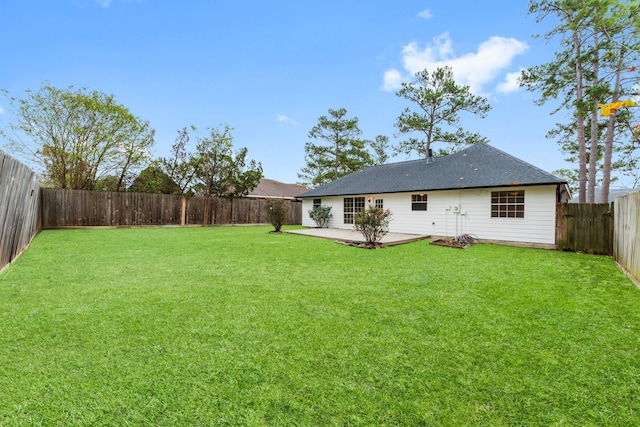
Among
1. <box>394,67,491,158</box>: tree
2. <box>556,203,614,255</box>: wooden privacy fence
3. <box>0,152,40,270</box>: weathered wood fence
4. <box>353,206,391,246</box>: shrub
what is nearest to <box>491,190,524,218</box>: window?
<box>556,203,614,255</box>: wooden privacy fence

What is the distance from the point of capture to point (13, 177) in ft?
16.2

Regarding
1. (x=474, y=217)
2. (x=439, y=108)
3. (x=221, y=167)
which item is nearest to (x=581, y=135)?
(x=474, y=217)

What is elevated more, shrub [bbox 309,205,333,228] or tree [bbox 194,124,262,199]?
tree [bbox 194,124,262,199]

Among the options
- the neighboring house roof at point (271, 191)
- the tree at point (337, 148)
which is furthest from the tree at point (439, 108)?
the neighboring house roof at point (271, 191)

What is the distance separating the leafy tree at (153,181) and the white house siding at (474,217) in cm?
1239

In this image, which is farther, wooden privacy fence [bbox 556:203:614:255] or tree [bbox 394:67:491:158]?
tree [bbox 394:67:491:158]

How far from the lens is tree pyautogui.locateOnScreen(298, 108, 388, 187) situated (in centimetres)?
2395

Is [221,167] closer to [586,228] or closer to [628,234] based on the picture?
[586,228]

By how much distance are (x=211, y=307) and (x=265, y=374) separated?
1.51 metres

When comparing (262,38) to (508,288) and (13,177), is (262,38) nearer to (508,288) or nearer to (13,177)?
(13,177)

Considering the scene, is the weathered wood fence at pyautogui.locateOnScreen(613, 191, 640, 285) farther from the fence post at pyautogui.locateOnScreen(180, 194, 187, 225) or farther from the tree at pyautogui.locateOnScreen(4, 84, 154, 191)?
the tree at pyautogui.locateOnScreen(4, 84, 154, 191)

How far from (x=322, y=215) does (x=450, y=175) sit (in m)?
6.48

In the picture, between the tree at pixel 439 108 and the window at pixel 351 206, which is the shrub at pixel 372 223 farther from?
the tree at pixel 439 108

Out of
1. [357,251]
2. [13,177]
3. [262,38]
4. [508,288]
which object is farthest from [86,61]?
[508,288]
